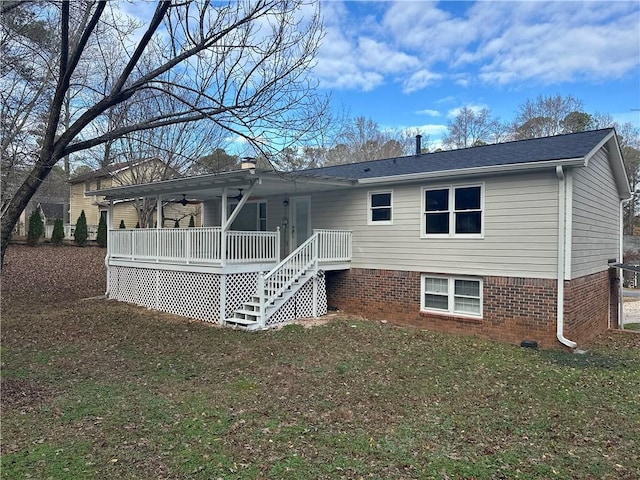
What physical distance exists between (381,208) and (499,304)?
3.85m

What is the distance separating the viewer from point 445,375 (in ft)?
23.7

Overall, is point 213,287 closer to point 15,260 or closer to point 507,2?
point 507,2

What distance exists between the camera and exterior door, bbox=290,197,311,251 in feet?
44.7

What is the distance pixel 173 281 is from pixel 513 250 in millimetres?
8576

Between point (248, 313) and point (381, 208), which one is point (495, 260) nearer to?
point (381, 208)

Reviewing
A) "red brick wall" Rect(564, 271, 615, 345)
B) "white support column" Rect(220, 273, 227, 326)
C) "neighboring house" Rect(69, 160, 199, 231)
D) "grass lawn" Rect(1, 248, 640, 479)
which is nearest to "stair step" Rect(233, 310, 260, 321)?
"white support column" Rect(220, 273, 227, 326)

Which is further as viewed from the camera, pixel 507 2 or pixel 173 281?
pixel 173 281

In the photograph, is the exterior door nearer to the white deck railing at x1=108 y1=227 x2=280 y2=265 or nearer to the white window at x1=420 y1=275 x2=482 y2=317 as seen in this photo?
the white deck railing at x1=108 y1=227 x2=280 y2=265

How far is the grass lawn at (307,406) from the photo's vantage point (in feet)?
14.0

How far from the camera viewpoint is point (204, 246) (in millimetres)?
11344

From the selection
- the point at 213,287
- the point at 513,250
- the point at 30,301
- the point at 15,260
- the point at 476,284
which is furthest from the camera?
the point at 15,260

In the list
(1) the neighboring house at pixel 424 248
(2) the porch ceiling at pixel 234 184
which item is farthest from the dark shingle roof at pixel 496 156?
(2) the porch ceiling at pixel 234 184

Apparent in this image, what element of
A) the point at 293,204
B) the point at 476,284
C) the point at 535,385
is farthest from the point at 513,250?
the point at 293,204

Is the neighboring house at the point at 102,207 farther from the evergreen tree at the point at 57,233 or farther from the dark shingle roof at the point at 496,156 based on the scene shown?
the dark shingle roof at the point at 496,156
